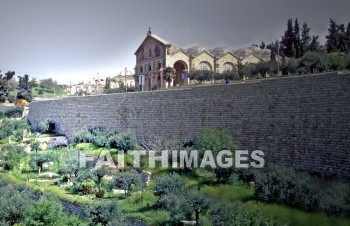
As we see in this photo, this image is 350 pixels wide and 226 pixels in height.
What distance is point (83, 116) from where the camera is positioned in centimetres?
3250

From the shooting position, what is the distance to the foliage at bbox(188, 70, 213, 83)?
39781 mm

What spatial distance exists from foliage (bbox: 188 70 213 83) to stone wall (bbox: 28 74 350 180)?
13.3 m

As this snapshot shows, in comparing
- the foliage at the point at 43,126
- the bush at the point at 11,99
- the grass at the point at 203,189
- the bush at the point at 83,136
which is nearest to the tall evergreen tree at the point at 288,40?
the bush at the point at 83,136

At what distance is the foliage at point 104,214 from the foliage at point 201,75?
28219 millimetres

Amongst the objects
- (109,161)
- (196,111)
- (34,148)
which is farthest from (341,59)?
(34,148)

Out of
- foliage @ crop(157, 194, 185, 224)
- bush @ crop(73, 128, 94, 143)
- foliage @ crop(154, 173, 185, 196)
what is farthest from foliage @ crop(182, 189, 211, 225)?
bush @ crop(73, 128, 94, 143)

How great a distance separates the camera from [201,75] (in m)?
39.8

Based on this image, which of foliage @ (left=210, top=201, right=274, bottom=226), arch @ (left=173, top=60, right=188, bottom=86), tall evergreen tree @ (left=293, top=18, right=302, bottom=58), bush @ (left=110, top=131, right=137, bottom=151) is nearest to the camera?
foliage @ (left=210, top=201, right=274, bottom=226)

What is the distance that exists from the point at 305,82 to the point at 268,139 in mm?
3176

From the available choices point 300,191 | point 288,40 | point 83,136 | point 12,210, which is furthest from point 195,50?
point 12,210

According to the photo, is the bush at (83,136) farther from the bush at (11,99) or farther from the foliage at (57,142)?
the bush at (11,99)

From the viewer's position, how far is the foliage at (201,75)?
131 feet

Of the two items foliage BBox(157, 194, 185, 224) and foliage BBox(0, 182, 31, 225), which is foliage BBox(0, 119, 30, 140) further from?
foliage BBox(157, 194, 185, 224)

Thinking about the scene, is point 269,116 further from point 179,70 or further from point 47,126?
point 179,70
